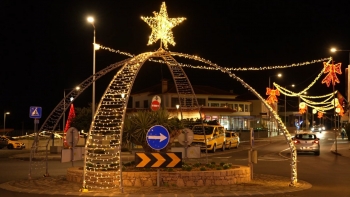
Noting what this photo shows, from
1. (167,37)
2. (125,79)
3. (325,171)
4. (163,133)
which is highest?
(167,37)

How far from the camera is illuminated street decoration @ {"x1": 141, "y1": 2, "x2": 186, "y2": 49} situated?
17.2 metres

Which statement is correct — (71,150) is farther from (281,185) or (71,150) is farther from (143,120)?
(281,185)

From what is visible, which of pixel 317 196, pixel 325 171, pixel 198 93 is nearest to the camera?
pixel 317 196

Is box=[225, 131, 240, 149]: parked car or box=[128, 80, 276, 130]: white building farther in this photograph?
box=[128, 80, 276, 130]: white building

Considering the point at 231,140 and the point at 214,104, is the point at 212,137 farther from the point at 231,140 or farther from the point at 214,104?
the point at 214,104

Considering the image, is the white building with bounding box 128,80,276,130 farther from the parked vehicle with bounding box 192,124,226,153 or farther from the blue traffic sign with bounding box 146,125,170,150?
the blue traffic sign with bounding box 146,125,170,150

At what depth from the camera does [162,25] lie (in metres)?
17.3

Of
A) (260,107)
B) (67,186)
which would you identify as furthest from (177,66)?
(260,107)

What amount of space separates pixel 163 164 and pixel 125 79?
11.2ft

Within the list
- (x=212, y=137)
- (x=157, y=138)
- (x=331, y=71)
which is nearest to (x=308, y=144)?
(x=212, y=137)

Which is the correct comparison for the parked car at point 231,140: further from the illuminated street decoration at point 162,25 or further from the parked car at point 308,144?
the illuminated street decoration at point 162,25

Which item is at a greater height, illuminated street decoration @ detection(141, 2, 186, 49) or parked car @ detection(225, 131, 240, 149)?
illuminated street decoration @ detection(141, 2, 186, 49)

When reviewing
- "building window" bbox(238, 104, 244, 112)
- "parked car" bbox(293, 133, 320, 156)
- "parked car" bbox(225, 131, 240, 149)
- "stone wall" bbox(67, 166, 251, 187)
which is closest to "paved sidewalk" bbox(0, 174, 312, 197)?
"stone wall" bbox(67, 166, 251, 187)

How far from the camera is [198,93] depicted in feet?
217
